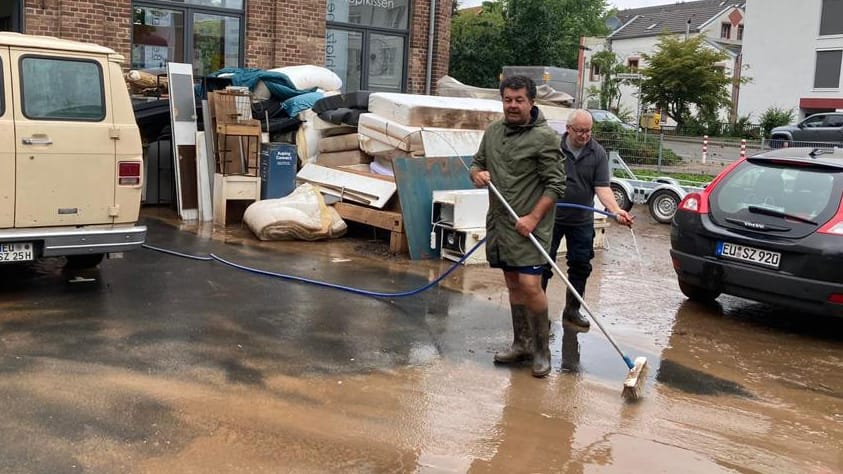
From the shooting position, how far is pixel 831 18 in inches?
1786

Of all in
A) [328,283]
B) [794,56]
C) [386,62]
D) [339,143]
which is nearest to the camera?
[328,283]

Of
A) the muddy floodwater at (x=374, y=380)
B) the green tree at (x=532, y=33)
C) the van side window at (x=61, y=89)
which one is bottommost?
the muddy floodwater at (x=374, y=380)

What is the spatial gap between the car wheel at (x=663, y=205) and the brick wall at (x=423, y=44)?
5308mm

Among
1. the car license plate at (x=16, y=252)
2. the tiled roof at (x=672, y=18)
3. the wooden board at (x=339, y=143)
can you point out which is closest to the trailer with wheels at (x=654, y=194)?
the wooden board at (x=339, y=143)

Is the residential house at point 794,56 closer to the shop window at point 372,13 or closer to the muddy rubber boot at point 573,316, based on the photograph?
the shop window at point 372,13

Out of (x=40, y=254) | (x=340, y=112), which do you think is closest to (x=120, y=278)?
(x=40, y=254)

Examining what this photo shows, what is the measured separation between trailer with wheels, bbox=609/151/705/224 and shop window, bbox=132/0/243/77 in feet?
23.5

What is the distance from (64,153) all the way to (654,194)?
992 cm

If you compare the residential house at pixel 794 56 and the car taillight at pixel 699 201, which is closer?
the car taillight at pixel 699 201

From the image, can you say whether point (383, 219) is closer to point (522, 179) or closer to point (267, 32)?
point (522, 179)

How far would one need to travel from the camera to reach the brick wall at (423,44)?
1661cm

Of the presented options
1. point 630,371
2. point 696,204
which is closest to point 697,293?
point 696,204

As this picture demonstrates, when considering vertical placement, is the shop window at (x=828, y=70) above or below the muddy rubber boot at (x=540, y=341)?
above

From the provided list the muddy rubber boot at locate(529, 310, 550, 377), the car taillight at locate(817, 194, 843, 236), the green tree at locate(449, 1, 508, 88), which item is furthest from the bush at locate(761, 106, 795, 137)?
the muddy rubber boot at locate(529, 310, 550, 377)
